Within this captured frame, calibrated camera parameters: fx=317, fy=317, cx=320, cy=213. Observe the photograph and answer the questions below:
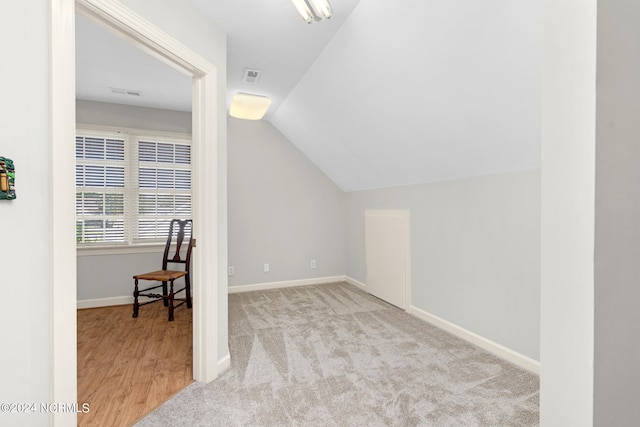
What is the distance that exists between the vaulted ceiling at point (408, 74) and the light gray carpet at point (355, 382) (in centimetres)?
142

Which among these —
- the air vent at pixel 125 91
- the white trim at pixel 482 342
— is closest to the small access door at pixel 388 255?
the white trim at pixel 482 342

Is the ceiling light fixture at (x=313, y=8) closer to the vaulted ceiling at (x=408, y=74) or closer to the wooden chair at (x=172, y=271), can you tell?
the vaulted ceiling at (x=408, y=74)

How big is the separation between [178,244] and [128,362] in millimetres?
1617

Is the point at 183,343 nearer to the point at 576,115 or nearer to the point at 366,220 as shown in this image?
the point at 366,220

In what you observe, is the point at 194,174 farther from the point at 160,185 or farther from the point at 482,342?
the point at 482,342

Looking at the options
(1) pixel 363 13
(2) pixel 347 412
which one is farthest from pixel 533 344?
(1) pixel 363 13

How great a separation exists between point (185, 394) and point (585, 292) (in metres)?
2.05

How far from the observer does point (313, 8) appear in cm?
170

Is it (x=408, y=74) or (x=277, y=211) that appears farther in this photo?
(x=277, y=211)

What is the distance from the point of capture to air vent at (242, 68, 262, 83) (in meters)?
3.01
